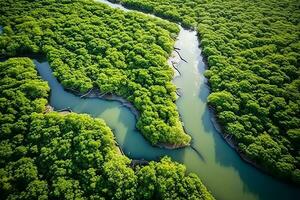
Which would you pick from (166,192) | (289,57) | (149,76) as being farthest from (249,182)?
(289,57)

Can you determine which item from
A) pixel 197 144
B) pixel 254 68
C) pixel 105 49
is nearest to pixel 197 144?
pixel 197 144

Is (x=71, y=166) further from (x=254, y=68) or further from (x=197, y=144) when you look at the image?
(x=254, y=68)

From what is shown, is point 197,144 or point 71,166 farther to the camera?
point 197,144

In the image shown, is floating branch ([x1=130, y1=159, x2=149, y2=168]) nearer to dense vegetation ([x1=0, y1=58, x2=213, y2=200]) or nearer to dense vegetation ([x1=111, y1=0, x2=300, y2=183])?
dense vegetation ([x1=0, y1=58, x2=213, y2=200])

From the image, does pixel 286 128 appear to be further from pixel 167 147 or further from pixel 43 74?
pixel 43 74

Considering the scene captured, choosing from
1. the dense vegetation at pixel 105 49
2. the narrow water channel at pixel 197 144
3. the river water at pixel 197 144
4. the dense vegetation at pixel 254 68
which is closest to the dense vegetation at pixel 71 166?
the river water at pixel 197 144

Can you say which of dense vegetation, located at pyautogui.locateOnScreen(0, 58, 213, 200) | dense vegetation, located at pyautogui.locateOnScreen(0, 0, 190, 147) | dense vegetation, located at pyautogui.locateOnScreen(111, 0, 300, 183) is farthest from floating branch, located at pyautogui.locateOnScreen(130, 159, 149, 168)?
dense vegetation, located at pyautogui.locateOnScreen(111, 0, 300, 183)
